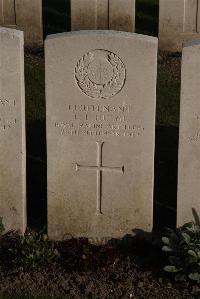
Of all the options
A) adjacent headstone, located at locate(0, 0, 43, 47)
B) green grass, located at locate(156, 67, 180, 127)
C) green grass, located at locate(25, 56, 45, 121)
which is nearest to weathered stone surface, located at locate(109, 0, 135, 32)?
adjacent headstone, located at locate(0, 0, 43, 47)

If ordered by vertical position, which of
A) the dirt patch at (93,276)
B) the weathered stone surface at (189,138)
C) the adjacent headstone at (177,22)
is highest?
the adjacent headstone at (177,22)

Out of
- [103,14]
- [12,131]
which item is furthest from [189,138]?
[103,14]

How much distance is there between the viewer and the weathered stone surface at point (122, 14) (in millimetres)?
13492

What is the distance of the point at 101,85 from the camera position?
6.63 m

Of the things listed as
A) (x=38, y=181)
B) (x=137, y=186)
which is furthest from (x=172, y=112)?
(x=137, y=186)

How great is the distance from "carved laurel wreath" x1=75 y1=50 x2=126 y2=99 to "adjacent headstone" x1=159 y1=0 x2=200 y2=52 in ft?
23.2

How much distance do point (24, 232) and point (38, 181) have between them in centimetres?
143

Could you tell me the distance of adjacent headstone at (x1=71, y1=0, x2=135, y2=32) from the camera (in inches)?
533

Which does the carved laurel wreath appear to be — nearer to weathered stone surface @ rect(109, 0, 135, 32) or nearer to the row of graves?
the row of graves

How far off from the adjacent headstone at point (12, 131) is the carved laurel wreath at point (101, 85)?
1.77 ft

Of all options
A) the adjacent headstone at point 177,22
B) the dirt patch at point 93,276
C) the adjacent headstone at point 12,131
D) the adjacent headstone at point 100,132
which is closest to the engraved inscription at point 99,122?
the adjacent headstone at point 100,132

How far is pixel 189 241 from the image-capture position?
21.4 ft

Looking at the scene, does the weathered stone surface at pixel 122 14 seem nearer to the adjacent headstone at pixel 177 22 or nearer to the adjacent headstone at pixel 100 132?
the adjacent headstone at pixel 177 22

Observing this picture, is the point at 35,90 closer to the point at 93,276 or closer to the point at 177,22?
the point at 177,22
